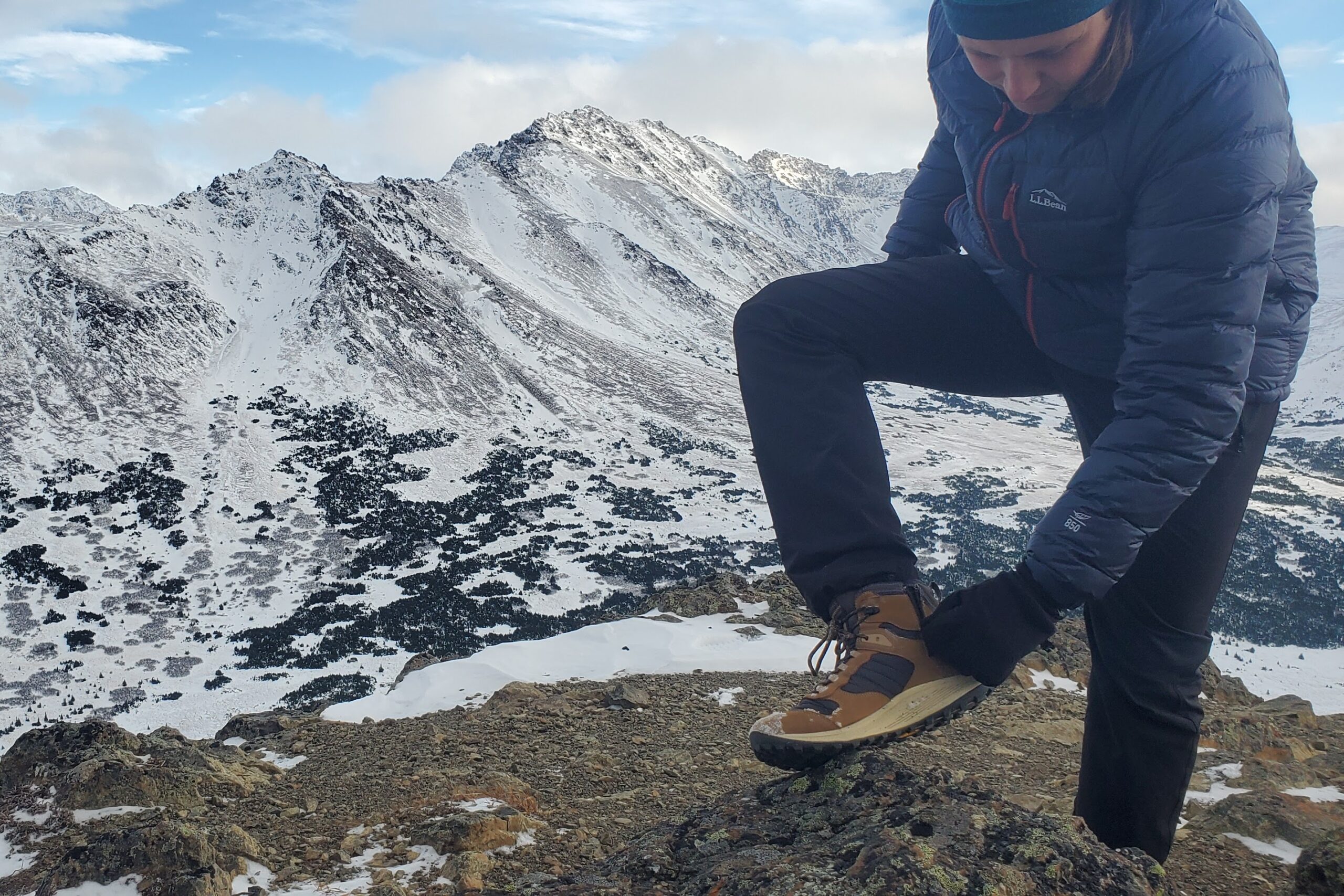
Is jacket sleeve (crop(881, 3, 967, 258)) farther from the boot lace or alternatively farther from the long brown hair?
the boot lace

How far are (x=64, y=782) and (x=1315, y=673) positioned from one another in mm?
43865

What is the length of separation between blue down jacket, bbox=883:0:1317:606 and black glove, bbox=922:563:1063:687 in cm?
8

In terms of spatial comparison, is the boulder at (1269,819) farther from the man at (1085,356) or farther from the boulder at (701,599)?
the boulder at (701,599)

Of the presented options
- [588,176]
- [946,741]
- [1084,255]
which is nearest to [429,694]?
[946,741]

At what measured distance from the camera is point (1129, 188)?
2.33m

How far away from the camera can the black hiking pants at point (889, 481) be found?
8.56 feet

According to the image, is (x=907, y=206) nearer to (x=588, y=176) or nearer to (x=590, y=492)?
(x=590, y=492)

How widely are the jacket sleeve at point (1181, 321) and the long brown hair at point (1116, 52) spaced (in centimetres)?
20

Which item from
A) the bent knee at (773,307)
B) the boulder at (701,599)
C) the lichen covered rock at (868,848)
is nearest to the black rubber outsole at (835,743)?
the lichen covered rock at (868,848)

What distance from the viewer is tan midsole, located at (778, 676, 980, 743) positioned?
97.0 inches

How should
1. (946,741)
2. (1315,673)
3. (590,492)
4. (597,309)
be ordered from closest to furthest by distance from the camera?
(946,741), (1315,673), (590,492), (597,309)

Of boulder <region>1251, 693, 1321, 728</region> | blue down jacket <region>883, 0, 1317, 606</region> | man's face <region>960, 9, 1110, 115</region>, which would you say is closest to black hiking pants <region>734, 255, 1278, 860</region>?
blue down jacket <region>883, 0, 1317, 606</region>

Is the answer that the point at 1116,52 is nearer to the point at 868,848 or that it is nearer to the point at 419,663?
the point at 868,848

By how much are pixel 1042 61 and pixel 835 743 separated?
6.95ft
